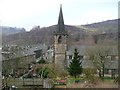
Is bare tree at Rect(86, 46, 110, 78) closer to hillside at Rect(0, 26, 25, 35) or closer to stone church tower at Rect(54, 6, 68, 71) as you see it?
stone church tower at Rect(54, 6, 68, 71)

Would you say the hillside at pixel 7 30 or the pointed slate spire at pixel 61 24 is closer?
the hillside at pixel 7 30

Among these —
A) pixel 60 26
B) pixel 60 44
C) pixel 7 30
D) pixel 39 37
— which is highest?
pixel 39 37

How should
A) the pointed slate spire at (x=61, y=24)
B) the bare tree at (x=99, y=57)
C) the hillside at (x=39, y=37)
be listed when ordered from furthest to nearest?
the hillside at (x=39, y=37), the pointed slate spire at (x=61, y=24), the bare tree at (x=99, y=57)

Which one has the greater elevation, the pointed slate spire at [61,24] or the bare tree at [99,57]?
the pointed slate spire at [61,24]

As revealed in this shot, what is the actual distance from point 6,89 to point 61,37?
13.5 m

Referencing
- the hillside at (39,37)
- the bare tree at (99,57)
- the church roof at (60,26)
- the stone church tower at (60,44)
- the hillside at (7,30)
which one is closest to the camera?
the hillside at (7,30)

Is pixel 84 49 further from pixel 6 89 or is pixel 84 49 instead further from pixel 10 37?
pixel 10 37

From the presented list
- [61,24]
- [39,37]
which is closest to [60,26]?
[61,24]

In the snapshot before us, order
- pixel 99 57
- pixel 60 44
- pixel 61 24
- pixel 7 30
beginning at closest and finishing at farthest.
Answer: pixel 99 57 → pixel 60 44 → pixel 61 24 → pixel 7 30

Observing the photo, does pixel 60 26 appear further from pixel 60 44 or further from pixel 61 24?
pixel 60 44

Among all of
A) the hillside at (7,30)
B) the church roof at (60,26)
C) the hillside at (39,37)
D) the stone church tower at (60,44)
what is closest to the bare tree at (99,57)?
the stone church tower at (60,44)

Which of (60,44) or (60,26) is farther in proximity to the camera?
(60,26)

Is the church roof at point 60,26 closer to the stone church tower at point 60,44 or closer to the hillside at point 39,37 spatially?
the stone church tower at point 60,44

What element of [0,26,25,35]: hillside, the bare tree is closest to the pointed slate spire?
the bare tree
